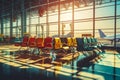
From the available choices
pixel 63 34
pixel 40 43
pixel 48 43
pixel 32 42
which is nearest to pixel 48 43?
pixel 48 43

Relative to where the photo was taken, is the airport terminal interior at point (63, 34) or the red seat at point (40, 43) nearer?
the airport terminal interior at point (63, 34)

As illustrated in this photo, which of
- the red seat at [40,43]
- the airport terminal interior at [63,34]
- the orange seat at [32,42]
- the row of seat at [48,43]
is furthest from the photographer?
the orange seat at [32,42]

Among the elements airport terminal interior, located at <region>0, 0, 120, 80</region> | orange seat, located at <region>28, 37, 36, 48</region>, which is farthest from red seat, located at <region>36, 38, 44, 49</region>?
orange seat, located at <region>28, 37, 36, 48</region>

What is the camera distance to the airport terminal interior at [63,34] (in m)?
7.39

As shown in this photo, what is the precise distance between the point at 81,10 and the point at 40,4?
6568mm

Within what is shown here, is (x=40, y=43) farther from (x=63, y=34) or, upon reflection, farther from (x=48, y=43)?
(x=63, y=34)

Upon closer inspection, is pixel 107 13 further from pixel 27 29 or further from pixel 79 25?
pixel 27 29

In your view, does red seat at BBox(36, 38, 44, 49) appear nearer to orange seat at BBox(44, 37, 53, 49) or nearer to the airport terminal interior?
the airport terminal interior

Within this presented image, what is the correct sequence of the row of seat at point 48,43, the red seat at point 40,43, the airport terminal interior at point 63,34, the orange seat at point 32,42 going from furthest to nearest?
1. the orange seat at point 32,42
2. the red seat at point 40,43
3. the row of seat at point 48,43
4. the airport terminal interior at point 63,34

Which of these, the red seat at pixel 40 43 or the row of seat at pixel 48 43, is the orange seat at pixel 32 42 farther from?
the red seat at pixel 40 43

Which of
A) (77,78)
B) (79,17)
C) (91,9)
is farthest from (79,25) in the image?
(77,78)

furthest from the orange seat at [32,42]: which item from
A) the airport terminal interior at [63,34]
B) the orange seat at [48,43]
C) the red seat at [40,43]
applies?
the orange seat at [48,43]

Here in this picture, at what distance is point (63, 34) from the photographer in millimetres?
16469

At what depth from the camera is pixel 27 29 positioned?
860 inches
